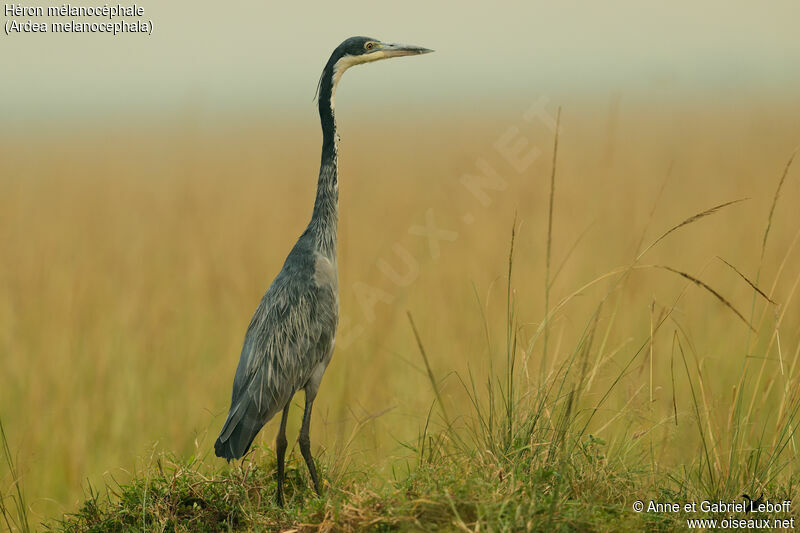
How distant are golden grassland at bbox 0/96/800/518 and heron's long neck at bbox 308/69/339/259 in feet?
2.98

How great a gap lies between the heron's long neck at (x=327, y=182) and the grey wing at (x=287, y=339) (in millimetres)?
137

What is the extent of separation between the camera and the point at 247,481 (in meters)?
3.30

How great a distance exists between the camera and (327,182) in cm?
380

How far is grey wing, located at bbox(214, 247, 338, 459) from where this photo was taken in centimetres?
366

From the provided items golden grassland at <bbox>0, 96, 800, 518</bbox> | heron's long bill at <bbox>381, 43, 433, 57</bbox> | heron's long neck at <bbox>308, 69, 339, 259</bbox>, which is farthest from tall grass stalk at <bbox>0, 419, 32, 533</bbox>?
heron's long bill at <bbox>381, 43, 433, 57</bbox>

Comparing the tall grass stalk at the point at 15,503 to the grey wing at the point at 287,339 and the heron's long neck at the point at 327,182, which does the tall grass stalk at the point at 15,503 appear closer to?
the grey wing at the point at 287,339

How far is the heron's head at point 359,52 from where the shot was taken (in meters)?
3.75

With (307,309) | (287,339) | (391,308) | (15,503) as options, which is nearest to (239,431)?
A: (287,339)

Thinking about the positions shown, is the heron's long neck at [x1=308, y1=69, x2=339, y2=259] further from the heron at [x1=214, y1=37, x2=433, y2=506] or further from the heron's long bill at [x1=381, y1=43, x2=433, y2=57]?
the heron's long bill at [x1=381, y1=43, x2=433, y2=57]

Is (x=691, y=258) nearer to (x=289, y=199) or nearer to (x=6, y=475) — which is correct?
(x=289, y=199)

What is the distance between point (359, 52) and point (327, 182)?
28.5 inches

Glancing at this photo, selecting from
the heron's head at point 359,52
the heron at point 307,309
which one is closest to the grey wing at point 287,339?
the heron at point 307,309

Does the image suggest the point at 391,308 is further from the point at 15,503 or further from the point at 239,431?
the point at 15,503

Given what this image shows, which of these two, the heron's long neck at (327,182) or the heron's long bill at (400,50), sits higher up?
the heron's long bill at (400,50)
